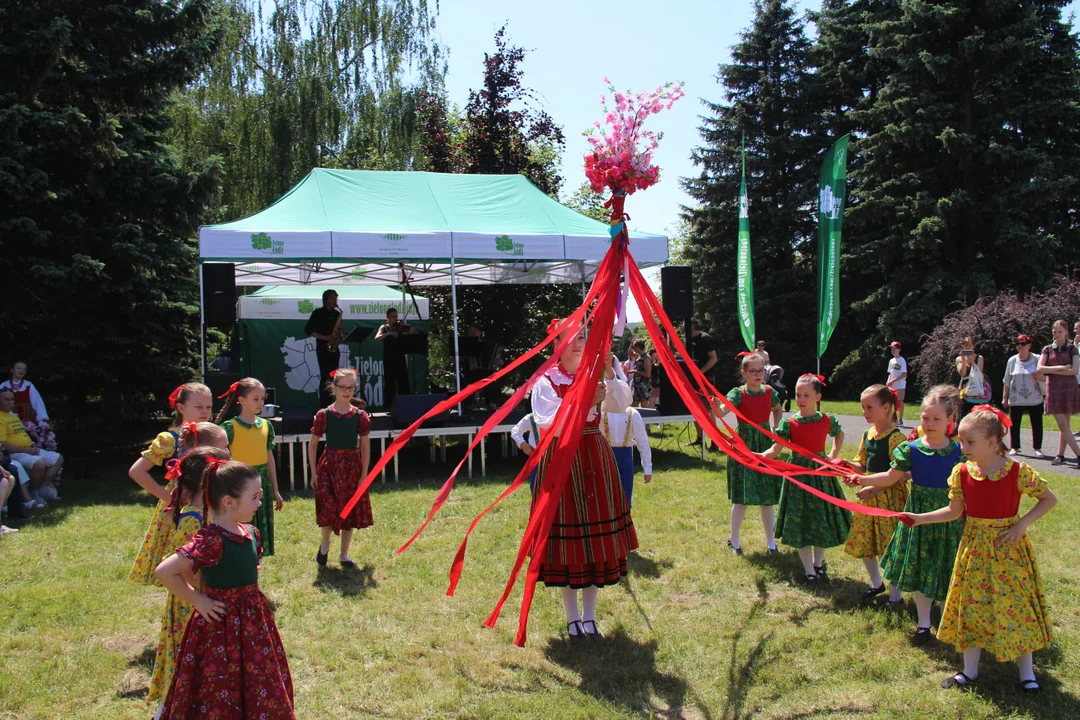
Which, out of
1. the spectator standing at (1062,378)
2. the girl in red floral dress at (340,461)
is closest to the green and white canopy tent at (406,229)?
the girl in red floral dress at (340,461)

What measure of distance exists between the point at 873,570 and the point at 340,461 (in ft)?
12.0

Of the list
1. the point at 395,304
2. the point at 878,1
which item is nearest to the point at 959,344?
the point at 395,304

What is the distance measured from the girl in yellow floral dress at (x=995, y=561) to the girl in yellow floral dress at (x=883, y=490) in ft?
3.25

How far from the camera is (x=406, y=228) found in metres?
10.5

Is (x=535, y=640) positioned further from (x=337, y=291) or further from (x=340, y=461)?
(x=337, y=291)

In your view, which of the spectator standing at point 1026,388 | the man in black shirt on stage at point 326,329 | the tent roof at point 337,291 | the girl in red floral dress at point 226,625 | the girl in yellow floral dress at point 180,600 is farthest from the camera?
the tent roof at point 337,291

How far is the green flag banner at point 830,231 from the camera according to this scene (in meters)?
9.77

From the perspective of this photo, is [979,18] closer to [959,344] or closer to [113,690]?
[959,344]

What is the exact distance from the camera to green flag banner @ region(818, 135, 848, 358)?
977cm

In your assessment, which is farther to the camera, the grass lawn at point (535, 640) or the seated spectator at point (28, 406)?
the seated spectator at point (28, 406)

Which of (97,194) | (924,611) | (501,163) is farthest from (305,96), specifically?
(924,611)

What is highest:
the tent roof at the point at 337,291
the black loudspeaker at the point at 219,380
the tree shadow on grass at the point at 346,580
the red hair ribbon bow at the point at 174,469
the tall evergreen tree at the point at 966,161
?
the tall evergreen tree at the point at 966,161

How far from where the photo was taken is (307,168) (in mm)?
20672

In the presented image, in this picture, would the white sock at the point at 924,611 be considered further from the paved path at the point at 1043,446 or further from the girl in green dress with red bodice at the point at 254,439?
the paved path at the point at 1043,446
